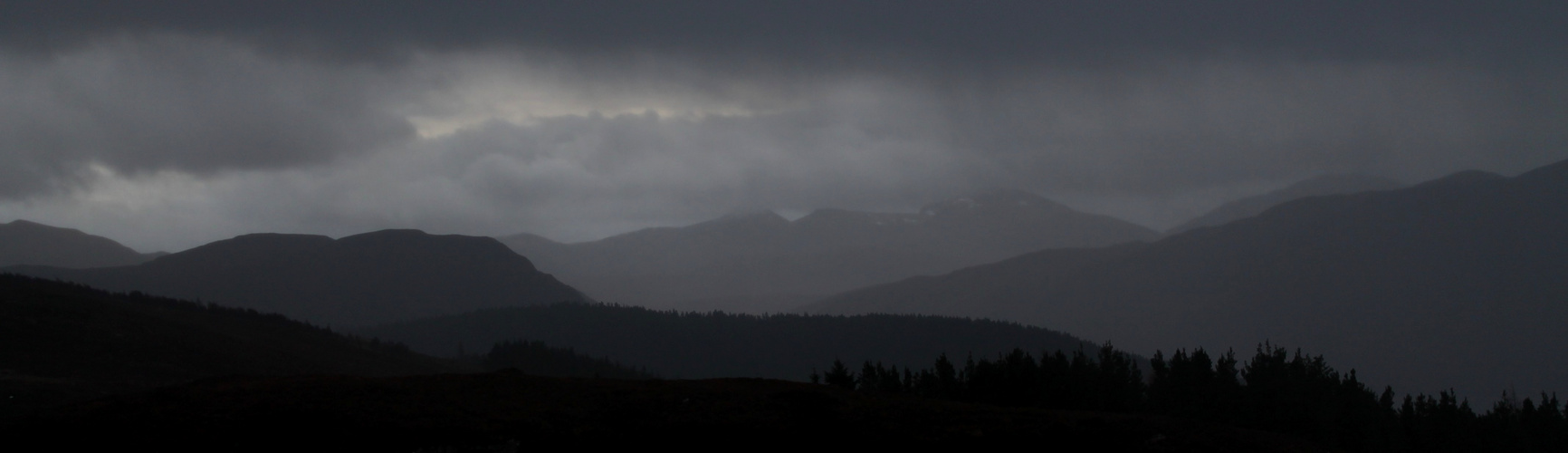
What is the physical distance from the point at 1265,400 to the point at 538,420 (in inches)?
2066

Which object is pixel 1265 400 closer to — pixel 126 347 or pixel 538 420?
pixel 538 420

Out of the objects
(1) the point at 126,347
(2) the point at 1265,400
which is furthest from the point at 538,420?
(1) the point at 126,347

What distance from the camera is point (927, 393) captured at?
84.1 m

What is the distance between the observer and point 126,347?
348 ft

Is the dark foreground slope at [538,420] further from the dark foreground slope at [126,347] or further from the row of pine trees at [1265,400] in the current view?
the dark foreground slope at [126,347]

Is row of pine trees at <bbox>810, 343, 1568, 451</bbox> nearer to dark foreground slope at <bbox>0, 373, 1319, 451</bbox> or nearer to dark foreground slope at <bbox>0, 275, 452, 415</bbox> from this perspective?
dark foreground slope at <bbox>0, 373, 1319, 451</bbox>

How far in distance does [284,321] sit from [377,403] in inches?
4681

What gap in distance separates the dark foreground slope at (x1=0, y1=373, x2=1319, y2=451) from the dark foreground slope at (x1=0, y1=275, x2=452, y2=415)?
29547 millimetres

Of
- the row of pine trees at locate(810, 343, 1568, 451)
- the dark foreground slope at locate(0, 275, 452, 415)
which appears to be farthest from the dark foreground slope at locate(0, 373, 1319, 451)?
the dark foreground slope at locate(0, 275, 452, 415)

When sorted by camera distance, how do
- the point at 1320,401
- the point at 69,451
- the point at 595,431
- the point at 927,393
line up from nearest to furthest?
the point at 69,451 < the point at 595,431 < the point at 1320,401 < the point at 927,393

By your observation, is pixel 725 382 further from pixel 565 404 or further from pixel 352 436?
pixel 352 436

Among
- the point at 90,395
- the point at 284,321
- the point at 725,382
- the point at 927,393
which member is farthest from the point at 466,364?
the point at 725,382

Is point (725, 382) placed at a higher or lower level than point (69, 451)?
higher

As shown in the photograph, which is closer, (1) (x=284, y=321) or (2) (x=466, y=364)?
(1) (x=284, y=321)
